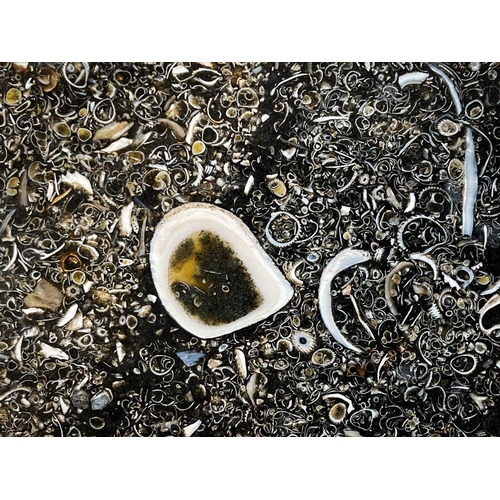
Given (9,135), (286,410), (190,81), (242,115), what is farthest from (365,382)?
(9,135)

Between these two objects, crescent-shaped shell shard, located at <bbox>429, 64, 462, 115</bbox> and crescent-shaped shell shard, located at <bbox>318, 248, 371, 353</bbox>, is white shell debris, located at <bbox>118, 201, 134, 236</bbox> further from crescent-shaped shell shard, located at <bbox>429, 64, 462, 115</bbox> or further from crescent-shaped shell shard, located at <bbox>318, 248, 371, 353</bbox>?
crescent-shaped shell shard, located at <bbox>429, 64, 462, 115</bbox>

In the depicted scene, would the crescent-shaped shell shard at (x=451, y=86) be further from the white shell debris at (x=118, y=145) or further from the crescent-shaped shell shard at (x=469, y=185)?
the white shell debris at (x=118, y=145)

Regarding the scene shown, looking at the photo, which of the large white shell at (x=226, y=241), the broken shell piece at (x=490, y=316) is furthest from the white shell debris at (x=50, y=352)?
the broken shell piece at (x=490, y=316)

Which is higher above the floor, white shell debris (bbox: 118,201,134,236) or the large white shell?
white shell debris (bbox: 118,201,134,236)

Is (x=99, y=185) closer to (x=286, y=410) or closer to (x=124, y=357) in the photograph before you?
(x=124, y=357)

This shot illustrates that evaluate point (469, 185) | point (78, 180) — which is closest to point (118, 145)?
point (78, 180)

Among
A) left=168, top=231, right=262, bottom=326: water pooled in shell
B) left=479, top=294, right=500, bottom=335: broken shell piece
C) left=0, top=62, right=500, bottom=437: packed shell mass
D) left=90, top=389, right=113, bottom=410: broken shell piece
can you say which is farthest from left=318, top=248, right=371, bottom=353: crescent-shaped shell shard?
left=90, top=389, right=113, bottom=410: broken shell piece

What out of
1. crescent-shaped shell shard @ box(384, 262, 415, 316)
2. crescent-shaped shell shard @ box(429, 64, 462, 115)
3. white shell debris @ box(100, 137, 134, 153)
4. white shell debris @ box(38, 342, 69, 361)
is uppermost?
white shell debris @ box(100, 137, 134, 153)
